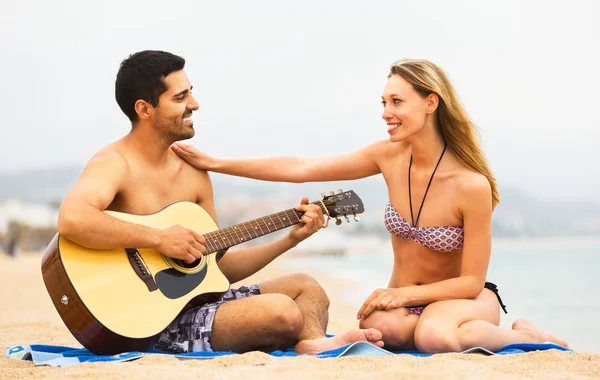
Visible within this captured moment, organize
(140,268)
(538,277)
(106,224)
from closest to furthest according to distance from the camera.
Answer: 1. (106,224)
2. (140,268)
3. (538,277)

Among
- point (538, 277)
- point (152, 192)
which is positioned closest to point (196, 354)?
point (152, 192)

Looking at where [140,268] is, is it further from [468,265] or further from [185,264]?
[468,265]

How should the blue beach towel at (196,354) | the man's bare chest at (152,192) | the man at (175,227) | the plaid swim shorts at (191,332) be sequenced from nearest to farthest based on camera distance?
1. the blue beach towel at (196,354)
2. the man at (175,227)
3. the plaid swim shorts at (191,332)
4. the man's bare chest at (152,192)

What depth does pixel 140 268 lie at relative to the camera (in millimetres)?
3916

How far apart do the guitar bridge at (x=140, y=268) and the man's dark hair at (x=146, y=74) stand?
33.4 inches

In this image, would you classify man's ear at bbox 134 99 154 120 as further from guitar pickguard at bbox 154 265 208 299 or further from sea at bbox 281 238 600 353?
sea at bbox 281 238 600 353

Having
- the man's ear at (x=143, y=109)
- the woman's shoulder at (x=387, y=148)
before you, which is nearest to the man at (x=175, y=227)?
the man's ear at (x=143, y=109)

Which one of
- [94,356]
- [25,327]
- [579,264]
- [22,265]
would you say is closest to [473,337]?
[94,356]

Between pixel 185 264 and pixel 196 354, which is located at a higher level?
pixel 185 264

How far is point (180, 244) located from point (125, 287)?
353 millimetres

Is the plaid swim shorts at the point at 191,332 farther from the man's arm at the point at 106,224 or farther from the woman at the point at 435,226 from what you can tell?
the woman at the point at 435,226

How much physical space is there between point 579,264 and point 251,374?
20202 mm

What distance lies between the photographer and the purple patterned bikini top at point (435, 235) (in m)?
4.17

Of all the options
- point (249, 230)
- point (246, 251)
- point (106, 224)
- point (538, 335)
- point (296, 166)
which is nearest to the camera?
point (106, 224)
